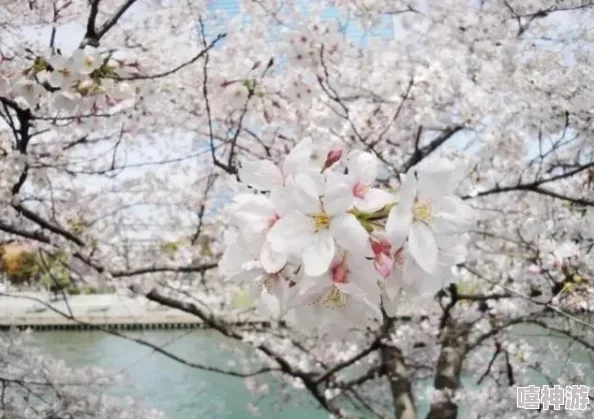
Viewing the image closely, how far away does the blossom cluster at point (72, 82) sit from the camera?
5.82 ft

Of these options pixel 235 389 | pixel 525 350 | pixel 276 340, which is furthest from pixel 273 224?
pixel 235 389

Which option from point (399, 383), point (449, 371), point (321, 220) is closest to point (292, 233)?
point (321, 220)

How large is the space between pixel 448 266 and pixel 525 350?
138 inches

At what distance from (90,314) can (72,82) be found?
42.0ft

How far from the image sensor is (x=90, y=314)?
13875mm

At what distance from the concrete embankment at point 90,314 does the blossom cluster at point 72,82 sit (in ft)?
3.47

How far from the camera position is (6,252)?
3.63 meters

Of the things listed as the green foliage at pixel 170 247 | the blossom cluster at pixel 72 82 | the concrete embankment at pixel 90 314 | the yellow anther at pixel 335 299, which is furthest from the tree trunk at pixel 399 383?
the yellow anther at pixel 335 299

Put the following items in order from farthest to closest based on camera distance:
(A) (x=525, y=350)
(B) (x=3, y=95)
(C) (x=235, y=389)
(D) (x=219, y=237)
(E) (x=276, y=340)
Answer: (C) (x=235, y=389) → (E) (x=276, y=340) → (D) (x=219, y=237) → (A) (x=525, y=350) → (B) (x=3, y=95)

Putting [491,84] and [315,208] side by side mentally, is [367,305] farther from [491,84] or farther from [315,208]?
[491,84]

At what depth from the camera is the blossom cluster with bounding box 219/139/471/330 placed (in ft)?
2.39

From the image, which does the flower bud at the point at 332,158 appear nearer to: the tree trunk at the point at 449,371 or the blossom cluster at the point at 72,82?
the blossom cluster at the point at 72,82

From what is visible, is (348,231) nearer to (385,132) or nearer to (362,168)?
(362,168)

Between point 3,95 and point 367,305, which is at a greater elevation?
point 3,95
